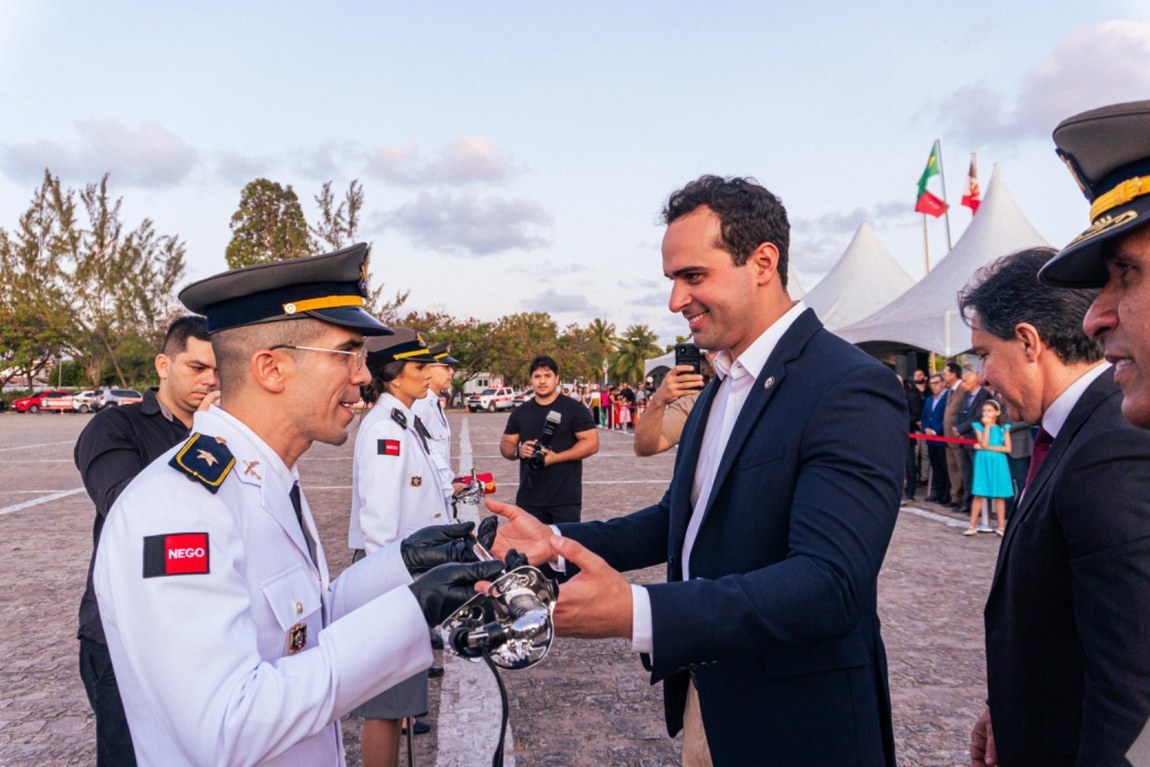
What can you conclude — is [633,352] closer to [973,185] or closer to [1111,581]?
[973,185]

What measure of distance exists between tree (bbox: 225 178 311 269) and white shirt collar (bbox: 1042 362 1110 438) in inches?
2206

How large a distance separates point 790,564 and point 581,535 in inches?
37.0

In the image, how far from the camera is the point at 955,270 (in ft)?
56.1

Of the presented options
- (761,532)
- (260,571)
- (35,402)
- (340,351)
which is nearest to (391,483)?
(340,351)

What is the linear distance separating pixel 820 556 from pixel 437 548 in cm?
101

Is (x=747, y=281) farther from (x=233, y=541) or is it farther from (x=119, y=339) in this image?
(x=119, y=339)

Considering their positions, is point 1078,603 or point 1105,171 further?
point 1078,603

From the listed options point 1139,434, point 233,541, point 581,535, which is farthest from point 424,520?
point 1139,434

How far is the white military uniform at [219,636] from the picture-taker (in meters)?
1.47

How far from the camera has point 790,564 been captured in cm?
172

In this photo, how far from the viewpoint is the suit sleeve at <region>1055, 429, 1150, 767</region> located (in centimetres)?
168

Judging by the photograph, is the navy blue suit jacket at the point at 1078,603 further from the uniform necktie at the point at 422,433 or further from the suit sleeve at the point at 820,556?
the uniform necktie at the point at 422,433

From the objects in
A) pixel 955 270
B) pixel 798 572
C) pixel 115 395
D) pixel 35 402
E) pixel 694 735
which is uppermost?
pixel 955 270

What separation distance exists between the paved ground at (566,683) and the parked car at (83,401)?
1625 inches
